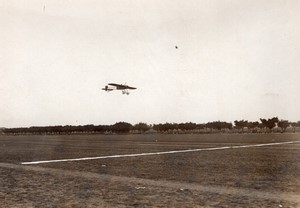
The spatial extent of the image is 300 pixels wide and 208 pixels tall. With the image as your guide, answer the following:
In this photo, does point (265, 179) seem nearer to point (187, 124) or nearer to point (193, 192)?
point (193, 192)

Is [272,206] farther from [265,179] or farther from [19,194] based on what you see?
[19,194]

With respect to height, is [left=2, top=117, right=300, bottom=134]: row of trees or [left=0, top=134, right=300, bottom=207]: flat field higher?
[left=2, top=117, right=300, bottom=134]: row of trees

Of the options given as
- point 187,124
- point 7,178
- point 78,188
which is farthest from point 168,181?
point 187,124

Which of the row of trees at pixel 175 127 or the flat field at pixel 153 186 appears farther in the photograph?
the row of trees at pixel 175 127

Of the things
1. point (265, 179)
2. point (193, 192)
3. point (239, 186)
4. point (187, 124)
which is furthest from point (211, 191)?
point (187, 124)

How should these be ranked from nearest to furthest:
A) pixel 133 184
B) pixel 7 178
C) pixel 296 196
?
pixel 296 196, pixel 133 184, pixel 7 178

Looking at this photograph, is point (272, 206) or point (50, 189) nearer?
point (272, 206)

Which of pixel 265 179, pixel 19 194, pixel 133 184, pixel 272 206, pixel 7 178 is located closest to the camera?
pixel 272 206

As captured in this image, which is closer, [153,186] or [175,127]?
[153,186]

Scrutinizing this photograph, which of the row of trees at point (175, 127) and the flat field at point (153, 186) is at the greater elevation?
the row of trees at point (175, 127)

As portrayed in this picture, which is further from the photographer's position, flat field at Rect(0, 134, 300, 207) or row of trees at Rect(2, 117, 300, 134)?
row of trees at Rect(2, 117, 300, 134)
